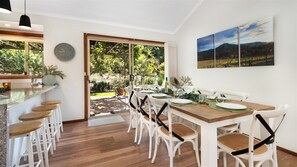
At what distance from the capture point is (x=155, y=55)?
4602mm

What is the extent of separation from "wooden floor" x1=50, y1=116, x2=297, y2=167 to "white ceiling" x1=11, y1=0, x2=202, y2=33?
2.68m

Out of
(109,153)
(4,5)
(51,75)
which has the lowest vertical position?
(109,153)

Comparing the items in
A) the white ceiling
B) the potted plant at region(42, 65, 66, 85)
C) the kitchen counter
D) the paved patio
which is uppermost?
the white ceiling

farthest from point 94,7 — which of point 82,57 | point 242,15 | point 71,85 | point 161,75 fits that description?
point 242,15

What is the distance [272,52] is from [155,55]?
295 cm

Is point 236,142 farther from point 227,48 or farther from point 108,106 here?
point 108,106

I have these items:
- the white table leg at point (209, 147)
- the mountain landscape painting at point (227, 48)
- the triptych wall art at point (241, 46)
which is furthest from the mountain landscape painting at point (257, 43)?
the white table leg at point (209, 147)

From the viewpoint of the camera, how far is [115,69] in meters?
4.15

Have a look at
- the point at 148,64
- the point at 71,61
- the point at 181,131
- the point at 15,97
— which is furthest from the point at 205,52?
the point at 15,97

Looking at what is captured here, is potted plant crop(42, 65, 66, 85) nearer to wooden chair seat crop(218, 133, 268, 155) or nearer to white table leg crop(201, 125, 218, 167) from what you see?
white table leg crop(201, 125, 218, 167)

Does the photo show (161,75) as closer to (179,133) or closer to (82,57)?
(82,57)

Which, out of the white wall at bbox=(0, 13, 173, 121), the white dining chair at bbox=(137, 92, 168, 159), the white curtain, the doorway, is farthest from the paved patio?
the white dining chair at bbox=(137, 92, 168, 159)

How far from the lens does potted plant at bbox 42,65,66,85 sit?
3.07 m

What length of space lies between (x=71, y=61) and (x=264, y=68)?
3.96 m
